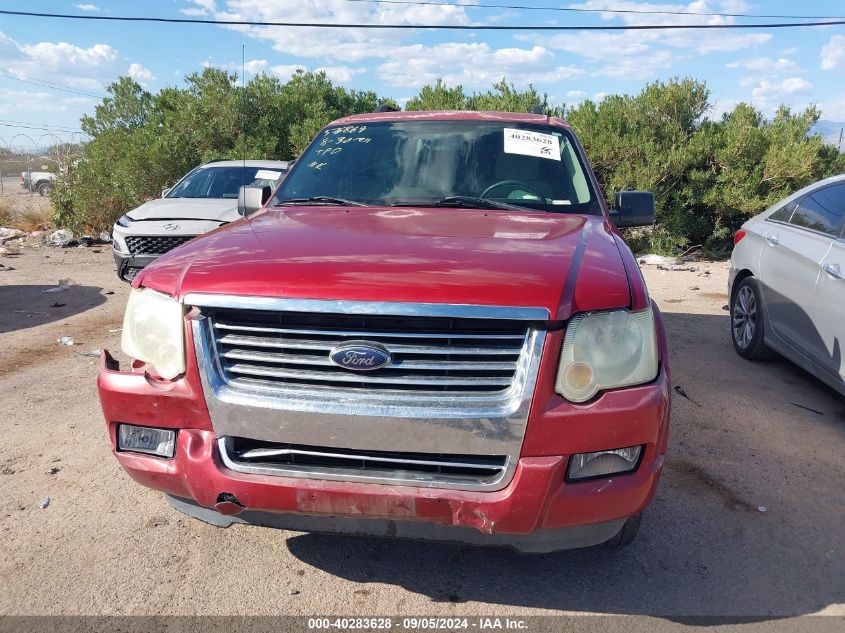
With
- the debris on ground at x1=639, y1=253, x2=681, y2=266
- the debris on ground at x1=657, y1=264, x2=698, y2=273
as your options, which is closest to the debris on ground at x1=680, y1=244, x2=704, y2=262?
the debris on ground at x1=639, y1=253, x2=681, y2=266

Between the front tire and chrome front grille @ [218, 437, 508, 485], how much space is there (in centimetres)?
429

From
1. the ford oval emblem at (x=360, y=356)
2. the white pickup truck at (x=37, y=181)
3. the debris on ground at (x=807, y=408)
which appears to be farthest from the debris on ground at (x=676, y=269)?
the white pickup truck at (x=37, y=181)

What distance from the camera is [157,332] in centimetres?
243

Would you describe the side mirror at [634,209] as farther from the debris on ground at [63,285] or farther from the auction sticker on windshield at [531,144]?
the debris on ground at [63,285]

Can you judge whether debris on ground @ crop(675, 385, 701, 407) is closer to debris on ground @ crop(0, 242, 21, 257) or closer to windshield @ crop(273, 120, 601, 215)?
windshield @ crop(273, 120, 601, 215)

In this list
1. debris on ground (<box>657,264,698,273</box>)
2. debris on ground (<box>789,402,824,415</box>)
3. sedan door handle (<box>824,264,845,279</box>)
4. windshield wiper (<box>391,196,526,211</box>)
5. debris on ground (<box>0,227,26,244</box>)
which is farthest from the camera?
debris on ground (<box>0,227,26,244</box>)

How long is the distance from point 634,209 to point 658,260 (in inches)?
319

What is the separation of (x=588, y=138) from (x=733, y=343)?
7454mm

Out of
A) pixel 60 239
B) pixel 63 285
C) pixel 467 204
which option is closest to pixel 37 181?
pixel 60 239

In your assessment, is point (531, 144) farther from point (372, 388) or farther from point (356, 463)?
point (356, 463)

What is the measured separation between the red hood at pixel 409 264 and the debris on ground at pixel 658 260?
9032mm

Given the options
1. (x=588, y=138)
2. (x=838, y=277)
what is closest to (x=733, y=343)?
(x=838, y=277)

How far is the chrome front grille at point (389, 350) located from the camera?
224 centimetres

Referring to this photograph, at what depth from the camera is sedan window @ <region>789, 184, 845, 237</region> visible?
4.85 meters
